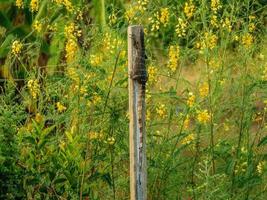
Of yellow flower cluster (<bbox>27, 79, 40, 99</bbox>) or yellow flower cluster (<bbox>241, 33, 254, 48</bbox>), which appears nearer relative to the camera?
yellow flower cluster (<bbox>27, 79, 40, 99</bbox>)

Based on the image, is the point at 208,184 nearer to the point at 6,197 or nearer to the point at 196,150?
the point at 196,150

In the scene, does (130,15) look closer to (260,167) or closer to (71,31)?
(71,31)

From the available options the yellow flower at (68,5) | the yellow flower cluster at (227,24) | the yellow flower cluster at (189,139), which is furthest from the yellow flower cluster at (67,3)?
the yellow flower cluster at (189,139)

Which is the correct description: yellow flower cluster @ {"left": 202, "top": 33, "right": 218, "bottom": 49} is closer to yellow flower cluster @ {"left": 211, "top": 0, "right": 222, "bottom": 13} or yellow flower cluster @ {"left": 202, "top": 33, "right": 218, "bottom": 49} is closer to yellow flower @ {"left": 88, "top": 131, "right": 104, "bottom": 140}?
yellow flower cluster @ {"left": 211, "top": 0, "right": 222, "bottom": 13}

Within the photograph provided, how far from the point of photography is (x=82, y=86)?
14.2 feet

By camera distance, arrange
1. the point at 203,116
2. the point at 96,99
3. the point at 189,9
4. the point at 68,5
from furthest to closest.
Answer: the point at 68,5, the point at 189,9, the point at 203,116, the point at 96,99

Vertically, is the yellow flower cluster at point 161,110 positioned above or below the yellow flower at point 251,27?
below

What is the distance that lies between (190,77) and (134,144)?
244 inches

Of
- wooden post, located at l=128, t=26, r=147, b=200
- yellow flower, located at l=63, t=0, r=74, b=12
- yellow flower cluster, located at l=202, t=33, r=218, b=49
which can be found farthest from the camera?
yellow flower, located at l=63, t=0, r=74, b=12

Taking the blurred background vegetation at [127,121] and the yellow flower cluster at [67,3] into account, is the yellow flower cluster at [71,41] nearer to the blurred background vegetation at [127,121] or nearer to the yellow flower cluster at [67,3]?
the blurred background vegetation at [127,121]

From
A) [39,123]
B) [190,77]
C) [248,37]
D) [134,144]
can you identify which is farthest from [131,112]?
[190,77]

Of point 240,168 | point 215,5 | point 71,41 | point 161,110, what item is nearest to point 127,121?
point 161,110

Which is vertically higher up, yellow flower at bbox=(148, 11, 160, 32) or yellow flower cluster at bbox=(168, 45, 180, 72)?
yellow flower at bbox=(148, 11, 160, 32)

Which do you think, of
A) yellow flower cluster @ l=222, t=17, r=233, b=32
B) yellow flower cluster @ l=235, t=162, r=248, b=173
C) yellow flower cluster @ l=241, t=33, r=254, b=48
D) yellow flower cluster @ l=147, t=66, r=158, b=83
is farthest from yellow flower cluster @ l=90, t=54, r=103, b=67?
yellow flower cluster @ l=235, t=162, r=248, b=173
